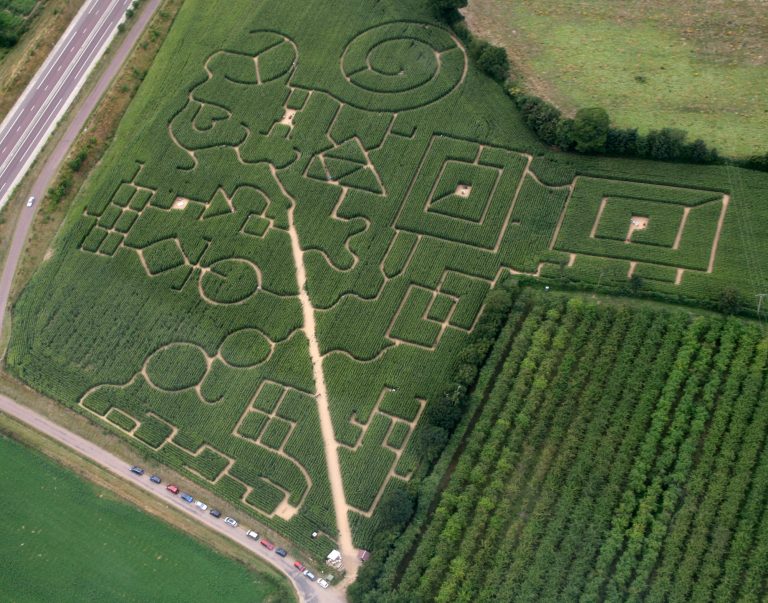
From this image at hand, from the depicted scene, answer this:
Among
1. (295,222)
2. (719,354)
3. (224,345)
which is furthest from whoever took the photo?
(295,222)

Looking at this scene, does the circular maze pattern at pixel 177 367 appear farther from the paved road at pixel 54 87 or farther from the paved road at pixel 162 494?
the paved road at pixel 54 87

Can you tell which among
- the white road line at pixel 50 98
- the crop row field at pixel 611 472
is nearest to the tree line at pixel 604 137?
the crop row field at pixel 611 472

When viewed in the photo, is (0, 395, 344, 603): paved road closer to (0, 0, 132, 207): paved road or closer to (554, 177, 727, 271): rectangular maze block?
(0, 0, 132, 207): paved road

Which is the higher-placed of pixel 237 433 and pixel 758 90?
pixel 758 90

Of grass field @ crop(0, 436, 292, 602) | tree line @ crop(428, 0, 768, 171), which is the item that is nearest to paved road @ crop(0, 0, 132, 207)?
grass field @ crop(0, 436, 292, 602)

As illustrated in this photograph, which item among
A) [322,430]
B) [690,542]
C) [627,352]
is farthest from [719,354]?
[322,430]

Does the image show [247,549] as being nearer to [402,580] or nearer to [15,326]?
[402,580]

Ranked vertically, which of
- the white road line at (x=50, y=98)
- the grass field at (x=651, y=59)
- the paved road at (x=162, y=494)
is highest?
the grass field at (x=651, y=59)
